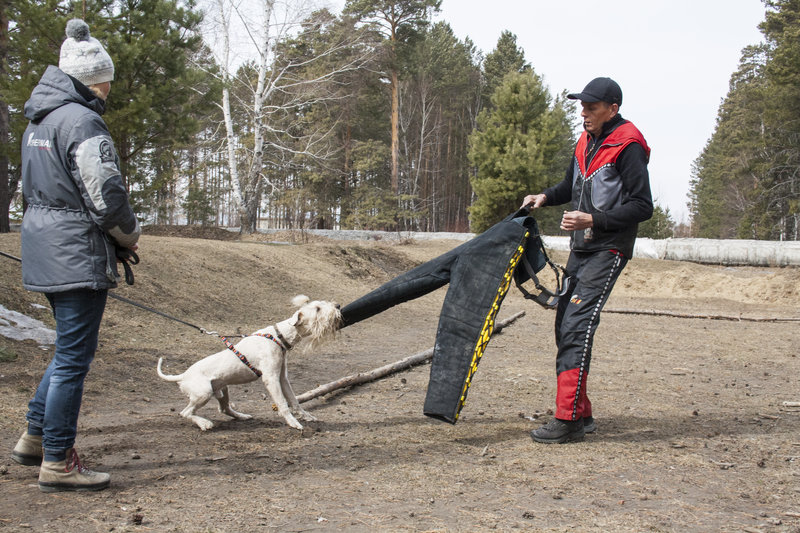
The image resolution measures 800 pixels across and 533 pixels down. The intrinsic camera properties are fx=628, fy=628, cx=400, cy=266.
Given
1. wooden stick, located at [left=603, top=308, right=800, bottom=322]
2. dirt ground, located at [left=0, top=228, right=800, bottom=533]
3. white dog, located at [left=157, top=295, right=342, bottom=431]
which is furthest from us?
wooden stick, located at [left=603, top=308, right=800, bottom=322]

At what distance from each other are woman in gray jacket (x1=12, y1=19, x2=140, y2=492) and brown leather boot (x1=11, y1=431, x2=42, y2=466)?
357mm

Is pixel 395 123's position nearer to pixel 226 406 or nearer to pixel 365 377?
pixel 365 377

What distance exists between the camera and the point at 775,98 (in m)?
33.6

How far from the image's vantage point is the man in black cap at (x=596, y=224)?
14.1 feet

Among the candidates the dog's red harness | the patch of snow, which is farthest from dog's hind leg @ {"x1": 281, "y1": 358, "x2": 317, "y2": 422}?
the patch of snow

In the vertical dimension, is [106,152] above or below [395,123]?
below

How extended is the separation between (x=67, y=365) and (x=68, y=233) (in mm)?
711

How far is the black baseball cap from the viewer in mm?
4391

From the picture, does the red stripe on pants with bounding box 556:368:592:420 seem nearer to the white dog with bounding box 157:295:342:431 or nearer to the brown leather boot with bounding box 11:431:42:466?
the white dog with bounding box 157:295:342:431

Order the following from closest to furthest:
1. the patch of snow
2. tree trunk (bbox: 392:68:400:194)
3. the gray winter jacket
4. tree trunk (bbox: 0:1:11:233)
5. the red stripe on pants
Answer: the gray winter jacket → the red stripe on pants → the patch of snow → tree trunk (bbox: 0:1:11:233) → tree trunk (bbox: 392:68:400:194)

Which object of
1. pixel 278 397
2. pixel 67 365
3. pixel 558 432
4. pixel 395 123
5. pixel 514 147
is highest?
pixel 395 123

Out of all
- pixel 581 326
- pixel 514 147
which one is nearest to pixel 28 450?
pixel 581 326

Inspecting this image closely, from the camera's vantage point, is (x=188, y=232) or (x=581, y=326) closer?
(x=581, y=326)

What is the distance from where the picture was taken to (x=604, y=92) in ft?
14.4
